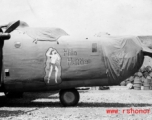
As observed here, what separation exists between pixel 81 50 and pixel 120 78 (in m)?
1.95

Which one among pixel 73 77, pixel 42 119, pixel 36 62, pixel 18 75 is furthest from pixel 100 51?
pixel 42 119

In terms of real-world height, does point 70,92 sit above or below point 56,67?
below

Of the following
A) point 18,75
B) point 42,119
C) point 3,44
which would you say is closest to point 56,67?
point 18,75

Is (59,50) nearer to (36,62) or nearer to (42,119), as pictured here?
(36,62)

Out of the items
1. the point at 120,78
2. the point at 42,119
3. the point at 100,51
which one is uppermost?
the point at 100,51

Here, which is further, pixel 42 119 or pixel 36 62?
pixel 36 62

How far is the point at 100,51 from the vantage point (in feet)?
38.4

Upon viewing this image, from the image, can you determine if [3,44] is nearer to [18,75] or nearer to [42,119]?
[18,75]

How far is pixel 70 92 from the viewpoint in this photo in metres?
12.0

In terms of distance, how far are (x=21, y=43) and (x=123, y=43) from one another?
13.8ft

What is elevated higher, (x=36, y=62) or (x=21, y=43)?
(x=21, y=43)

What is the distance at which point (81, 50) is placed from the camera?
1175 cm

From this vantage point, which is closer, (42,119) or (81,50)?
(42,119)

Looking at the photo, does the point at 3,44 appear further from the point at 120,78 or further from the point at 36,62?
the point at 120,78
